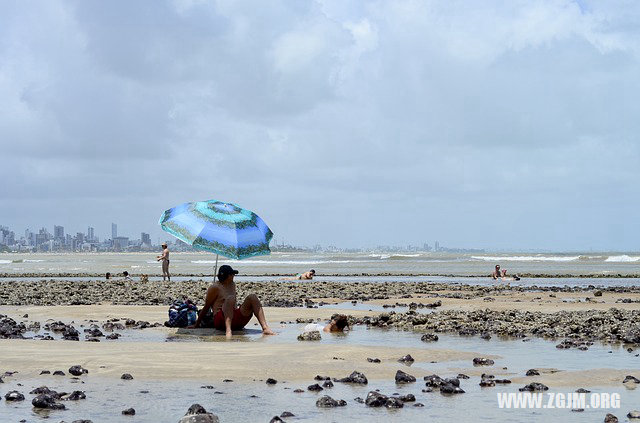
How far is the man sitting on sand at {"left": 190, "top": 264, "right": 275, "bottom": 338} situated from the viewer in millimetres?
17953

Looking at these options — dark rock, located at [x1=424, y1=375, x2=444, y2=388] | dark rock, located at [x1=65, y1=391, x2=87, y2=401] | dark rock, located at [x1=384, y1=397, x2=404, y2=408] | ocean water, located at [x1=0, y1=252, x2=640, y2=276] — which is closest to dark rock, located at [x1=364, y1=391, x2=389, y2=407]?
dark rock, located at [x1=384, y1=397, x2=404, y2=408]

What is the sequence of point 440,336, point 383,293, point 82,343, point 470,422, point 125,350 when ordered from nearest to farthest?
point 470,422 < point 125,350 < point 82,343 < point 440,336 < point 383,293

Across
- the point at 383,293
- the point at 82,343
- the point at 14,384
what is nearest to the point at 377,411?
the point at 14,384

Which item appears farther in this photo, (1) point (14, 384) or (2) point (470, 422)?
(1) point (14, 384)

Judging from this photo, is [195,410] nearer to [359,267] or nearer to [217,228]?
[217,228]

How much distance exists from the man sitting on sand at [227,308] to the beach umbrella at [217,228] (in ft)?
2.05

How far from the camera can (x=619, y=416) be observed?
9242 millimetres

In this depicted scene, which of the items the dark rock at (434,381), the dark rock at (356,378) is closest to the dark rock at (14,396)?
the dark rock at (356,378)

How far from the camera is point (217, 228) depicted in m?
17.6

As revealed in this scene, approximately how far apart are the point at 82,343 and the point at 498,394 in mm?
8650

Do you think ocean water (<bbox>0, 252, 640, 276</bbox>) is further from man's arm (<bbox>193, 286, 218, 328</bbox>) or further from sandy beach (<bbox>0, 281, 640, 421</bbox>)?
man's arm (<bbox>193, 286, 218, 328</bbox>)

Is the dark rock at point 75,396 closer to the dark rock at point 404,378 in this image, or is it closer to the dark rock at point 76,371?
the dark rock at point 76,371

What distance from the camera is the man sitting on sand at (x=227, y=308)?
18.0 m

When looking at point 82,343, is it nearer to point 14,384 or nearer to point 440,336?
point 14,384
